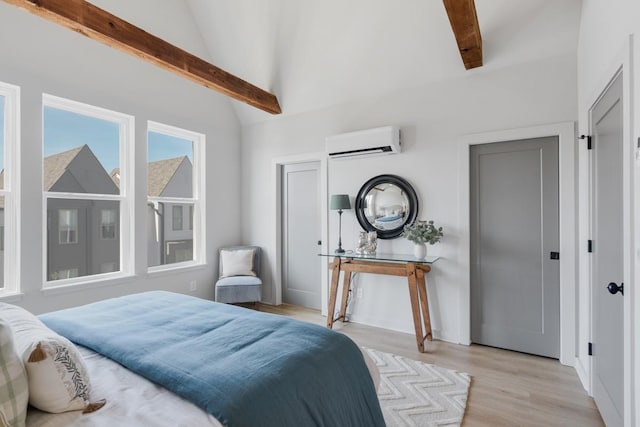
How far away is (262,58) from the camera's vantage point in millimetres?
3932

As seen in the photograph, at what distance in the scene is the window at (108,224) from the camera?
339cm

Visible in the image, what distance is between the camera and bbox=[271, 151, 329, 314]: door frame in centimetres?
399

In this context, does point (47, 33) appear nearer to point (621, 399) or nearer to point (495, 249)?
point (495, 249)

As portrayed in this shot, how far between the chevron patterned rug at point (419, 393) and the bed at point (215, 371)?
0.65 meters

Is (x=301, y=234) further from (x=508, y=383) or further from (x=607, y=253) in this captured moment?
(x=607, y=253)

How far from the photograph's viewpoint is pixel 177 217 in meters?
4.12

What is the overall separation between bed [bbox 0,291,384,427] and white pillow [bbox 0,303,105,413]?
36 millimetres

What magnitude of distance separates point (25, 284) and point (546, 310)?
14.6ft

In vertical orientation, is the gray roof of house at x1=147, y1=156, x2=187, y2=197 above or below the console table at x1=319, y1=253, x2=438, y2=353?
above

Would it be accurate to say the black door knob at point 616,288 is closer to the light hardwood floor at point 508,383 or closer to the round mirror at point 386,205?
the light hardwood floor at point 508,383

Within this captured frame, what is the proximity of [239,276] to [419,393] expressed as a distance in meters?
2.63

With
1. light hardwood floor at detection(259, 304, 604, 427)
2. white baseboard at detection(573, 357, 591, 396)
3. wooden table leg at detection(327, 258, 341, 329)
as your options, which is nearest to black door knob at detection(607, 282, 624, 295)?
light hardwood floor at detection(259, 304, 604, 427)

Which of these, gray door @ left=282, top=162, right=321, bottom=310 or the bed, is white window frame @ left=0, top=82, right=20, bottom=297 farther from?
gray door @ left=282, top=162, right=321, bottom=310

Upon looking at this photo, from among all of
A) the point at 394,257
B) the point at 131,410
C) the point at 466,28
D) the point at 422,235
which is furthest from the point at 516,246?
the point at 131,410
